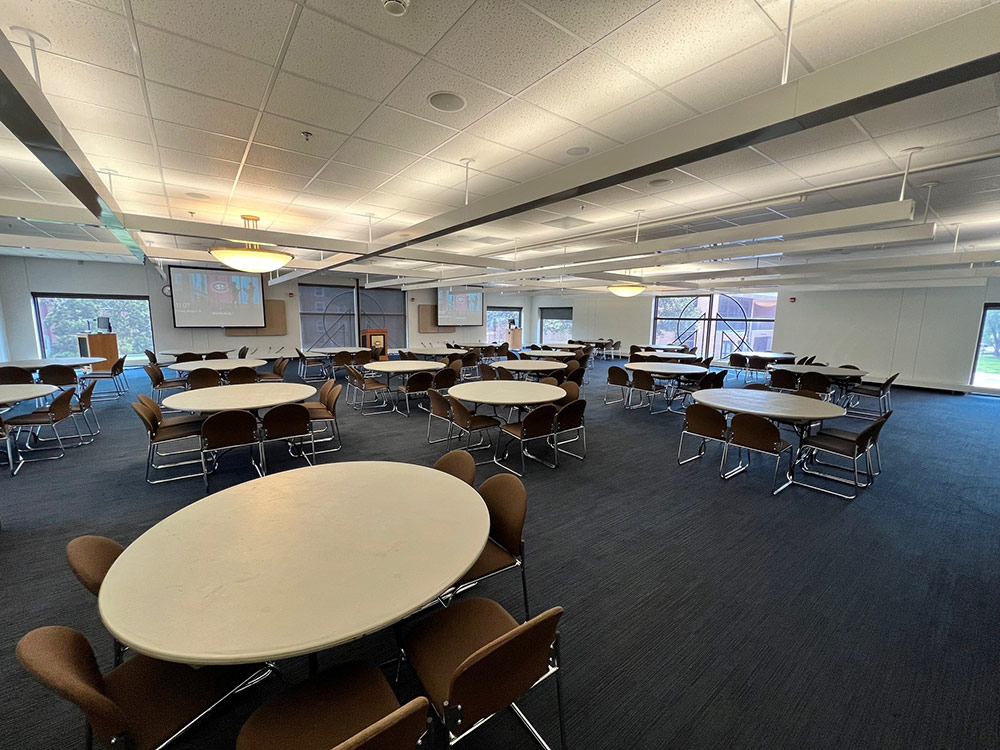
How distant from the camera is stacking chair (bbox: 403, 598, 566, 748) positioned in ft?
3.46

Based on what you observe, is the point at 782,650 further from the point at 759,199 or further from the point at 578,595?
the point at 759,199

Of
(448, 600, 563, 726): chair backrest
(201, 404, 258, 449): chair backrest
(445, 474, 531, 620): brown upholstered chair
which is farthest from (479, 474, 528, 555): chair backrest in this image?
(201, 404, 258, 449): chair backrest

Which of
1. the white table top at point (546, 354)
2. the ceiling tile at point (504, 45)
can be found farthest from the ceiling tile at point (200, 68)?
the white table top at point (546, 354)

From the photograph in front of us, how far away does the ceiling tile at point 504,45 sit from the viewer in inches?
76.4

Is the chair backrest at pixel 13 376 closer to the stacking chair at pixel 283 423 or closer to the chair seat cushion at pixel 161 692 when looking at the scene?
the stacking chair at pixel 283 423

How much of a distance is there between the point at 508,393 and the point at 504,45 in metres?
3.13

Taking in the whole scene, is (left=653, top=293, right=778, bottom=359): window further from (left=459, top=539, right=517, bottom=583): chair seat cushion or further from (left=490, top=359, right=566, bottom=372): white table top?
(left=459, top=539, right=517, bottom=583): chair seat cushion

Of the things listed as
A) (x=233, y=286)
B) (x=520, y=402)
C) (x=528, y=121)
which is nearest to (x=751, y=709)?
(x=520, y=402)

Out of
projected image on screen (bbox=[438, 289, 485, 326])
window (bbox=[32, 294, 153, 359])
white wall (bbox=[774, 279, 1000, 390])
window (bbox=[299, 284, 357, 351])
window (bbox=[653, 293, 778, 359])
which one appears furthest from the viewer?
projected image on screen (bbox=[438, 289, 485, 326])

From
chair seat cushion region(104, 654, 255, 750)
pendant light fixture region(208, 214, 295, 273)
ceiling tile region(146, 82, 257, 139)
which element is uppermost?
ceiling tile region(146, 82, 257, 139)

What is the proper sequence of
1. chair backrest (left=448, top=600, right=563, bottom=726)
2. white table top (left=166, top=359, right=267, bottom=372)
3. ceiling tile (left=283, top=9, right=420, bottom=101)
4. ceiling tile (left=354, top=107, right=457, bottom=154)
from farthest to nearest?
1. white table top (left=166, top=359, right=267, bottom=372)
2. ceiling tile (left=354, top=107, right=457, bottom=154)
3. ceiling tile (left=283, top=9, right=420, bottom=101)
4. chair backrest (left=448, top=600, right=563, bottom=726)

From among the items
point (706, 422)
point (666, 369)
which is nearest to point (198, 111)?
point (706, 422)

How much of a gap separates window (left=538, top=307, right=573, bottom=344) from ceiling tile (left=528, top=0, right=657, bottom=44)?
16.6 meters

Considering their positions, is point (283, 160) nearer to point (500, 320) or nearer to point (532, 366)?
point (532, 366)
